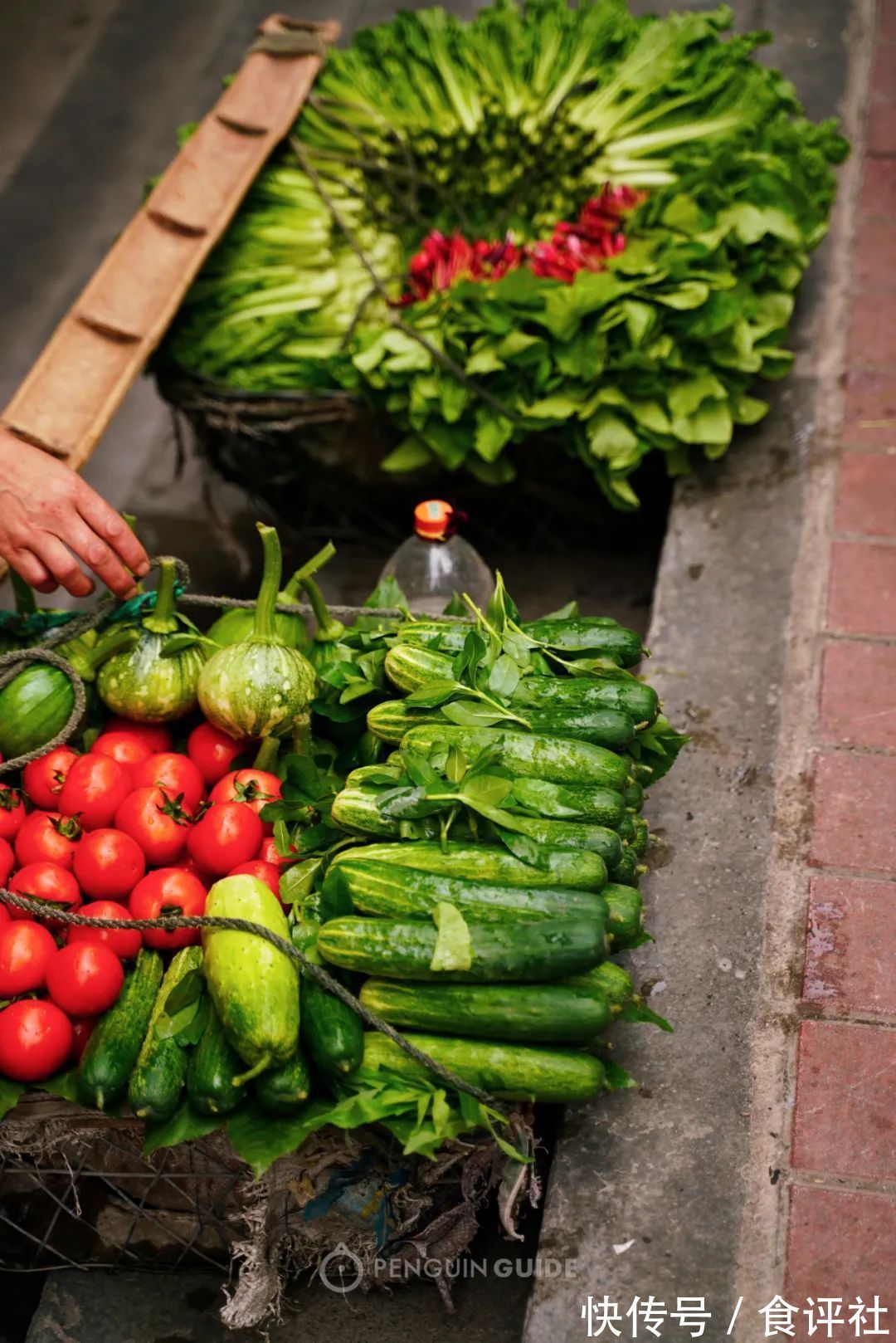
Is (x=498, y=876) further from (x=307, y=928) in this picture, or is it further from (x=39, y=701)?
(x=39, y=701)

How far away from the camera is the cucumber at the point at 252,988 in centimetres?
214

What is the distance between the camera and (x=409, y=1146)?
206 centimetres

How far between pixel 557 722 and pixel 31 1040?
1191mm

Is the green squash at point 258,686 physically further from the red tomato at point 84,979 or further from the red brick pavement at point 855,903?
the red brick pavement at point 855,903

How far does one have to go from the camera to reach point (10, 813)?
2.71m

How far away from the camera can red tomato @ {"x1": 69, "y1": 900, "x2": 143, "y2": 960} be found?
2.40 meters

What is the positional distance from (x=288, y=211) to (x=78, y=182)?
2633 mm

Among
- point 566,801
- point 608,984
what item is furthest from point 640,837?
point 608,984

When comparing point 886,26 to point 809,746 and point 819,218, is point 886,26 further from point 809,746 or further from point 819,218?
point 809,746

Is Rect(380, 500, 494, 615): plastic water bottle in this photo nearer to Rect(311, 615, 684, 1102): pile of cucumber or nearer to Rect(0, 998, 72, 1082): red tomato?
Rect(311, 615, 684, 1102): pile of cucumber

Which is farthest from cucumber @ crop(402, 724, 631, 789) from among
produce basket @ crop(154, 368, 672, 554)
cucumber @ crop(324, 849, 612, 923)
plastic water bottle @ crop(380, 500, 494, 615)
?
produce basket @ crop(154, 368, 672, 554)

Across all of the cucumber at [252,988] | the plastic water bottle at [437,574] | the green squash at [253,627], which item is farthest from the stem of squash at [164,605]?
the plastic water bottle at [437,574]

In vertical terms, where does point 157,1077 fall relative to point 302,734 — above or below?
below

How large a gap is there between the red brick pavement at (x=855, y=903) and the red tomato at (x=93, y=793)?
1.57m
